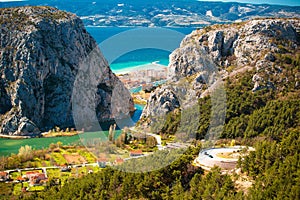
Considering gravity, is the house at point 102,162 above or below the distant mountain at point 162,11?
below

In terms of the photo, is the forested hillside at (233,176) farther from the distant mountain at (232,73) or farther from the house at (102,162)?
the house at (102,162)

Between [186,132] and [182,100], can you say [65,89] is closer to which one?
[182,100]

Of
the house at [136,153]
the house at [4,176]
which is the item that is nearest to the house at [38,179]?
the house at [4,176]

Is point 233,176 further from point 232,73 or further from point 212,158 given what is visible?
point 232,73

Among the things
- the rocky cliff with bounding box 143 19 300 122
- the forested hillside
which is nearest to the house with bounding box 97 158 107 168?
the forested hillside

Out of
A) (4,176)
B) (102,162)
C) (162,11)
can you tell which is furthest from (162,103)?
(162,11)
